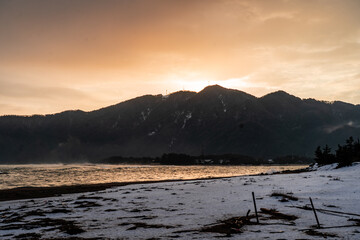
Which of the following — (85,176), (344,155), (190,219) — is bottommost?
(85,176)

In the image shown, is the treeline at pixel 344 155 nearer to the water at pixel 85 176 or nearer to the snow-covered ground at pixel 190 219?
the snow-covered ground at pixel 190 219

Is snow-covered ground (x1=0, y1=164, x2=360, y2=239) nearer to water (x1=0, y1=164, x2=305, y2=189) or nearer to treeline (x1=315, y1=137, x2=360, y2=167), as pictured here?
treeline (x1=315, y1=137, x2=360, y2=167)

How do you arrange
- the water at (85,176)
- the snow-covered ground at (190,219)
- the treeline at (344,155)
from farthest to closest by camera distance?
the water at (85,176) → the treeline at (344,155) → the snow-covered ground at (190,219)

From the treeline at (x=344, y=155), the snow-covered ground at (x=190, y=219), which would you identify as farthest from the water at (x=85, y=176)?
the snow-covered ground at (x=190, y=219)

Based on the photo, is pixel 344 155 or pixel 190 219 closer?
pixel 190 219

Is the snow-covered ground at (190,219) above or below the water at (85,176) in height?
above

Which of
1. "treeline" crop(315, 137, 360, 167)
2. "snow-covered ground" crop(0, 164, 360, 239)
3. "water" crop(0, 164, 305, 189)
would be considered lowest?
"water" crop(0, 164, 305, 189)

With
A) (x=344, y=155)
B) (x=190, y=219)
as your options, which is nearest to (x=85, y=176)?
(x=344, y=155)

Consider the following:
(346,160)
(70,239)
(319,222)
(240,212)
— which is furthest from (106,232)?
(346,160)

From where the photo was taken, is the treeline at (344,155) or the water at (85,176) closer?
the treeline at (344,155)

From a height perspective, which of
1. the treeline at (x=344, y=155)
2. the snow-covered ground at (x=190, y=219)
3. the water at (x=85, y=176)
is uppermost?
the treeline at (x=344, y=155)

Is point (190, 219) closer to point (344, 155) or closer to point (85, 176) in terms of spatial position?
point (344, 155)

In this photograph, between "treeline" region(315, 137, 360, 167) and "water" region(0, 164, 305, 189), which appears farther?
"water" region(0, 164, 305, 189)

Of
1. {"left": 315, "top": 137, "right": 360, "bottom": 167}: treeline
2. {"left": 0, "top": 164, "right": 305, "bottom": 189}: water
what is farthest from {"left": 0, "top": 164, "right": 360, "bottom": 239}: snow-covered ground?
{"left": 0, "top": 164, "right": 305, "bottom": 189}: water
